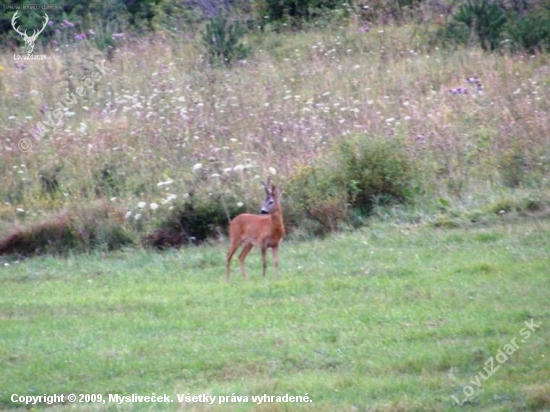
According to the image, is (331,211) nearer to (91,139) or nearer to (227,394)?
(91,139)

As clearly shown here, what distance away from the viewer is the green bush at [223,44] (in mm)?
22547

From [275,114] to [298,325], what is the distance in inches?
393

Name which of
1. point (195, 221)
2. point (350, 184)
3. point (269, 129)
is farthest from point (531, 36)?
point (195, 221)

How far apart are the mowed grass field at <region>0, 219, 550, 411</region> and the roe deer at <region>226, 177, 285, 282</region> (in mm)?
373

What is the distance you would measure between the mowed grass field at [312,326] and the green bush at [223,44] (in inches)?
388

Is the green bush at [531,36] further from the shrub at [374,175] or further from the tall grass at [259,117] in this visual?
the shrub at [374,175]

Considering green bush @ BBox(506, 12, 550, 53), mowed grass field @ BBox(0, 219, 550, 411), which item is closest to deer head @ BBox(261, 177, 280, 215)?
mowed grass field @ BBox(0, 219, 550, 411)

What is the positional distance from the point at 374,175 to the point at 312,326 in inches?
245

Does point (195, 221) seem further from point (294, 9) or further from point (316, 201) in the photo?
point (294, 9)

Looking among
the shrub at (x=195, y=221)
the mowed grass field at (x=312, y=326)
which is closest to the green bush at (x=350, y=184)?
the shrub at (x=195, y=221)

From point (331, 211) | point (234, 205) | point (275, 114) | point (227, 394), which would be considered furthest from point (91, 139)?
point (227, 394)

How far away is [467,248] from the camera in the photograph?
12.4 meters

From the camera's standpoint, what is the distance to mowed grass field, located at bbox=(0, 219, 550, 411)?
302 inches

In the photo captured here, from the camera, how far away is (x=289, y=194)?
15.1 m
